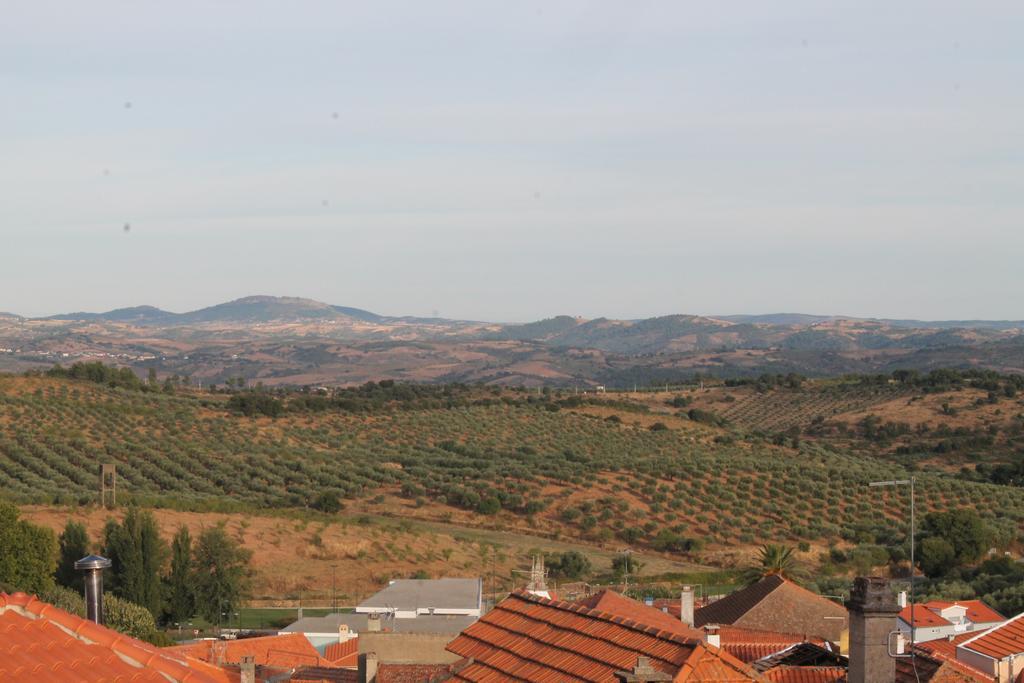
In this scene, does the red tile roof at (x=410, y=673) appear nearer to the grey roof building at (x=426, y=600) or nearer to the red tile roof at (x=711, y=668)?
the red tile roof at (x=711, y=668)

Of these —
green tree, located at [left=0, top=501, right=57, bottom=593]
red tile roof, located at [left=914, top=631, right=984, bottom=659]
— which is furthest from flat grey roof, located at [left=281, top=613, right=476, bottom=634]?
red tile roof, located at [left=914, top=631, right=984, bottom=659]

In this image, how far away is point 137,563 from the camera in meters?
34.9

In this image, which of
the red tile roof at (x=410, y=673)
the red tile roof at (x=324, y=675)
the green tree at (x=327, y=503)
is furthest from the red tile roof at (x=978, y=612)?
the green tree at (x=327, y=503)

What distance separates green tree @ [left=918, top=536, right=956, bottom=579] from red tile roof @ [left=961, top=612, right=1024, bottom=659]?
75.2ft

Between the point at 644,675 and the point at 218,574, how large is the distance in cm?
2989

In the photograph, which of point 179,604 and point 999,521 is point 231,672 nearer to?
point 179,604

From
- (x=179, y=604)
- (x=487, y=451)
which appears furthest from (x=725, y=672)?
(x=487, y=451)

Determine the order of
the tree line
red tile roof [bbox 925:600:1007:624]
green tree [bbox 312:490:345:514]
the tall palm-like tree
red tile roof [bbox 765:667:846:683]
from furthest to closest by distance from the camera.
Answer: green tree [bbox 312:490:345:514] < the tall palm-like tree < the tree line < red tile roof [bbox 925:600:1007:624] < red tile roof [bbox 765:667:846:683]

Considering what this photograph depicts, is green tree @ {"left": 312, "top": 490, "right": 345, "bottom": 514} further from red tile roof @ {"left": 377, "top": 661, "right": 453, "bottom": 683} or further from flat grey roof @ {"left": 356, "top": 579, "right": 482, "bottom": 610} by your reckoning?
red tile roof @ {"left": 377, "top": 661, "right": 453, "bottom": 683}

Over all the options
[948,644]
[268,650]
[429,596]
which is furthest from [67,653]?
[429,596]

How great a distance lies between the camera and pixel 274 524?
46281 mm

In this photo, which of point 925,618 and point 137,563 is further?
point 137,563

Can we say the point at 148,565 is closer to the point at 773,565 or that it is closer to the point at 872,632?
the point at 773,565

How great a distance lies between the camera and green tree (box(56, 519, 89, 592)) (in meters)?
34.7
